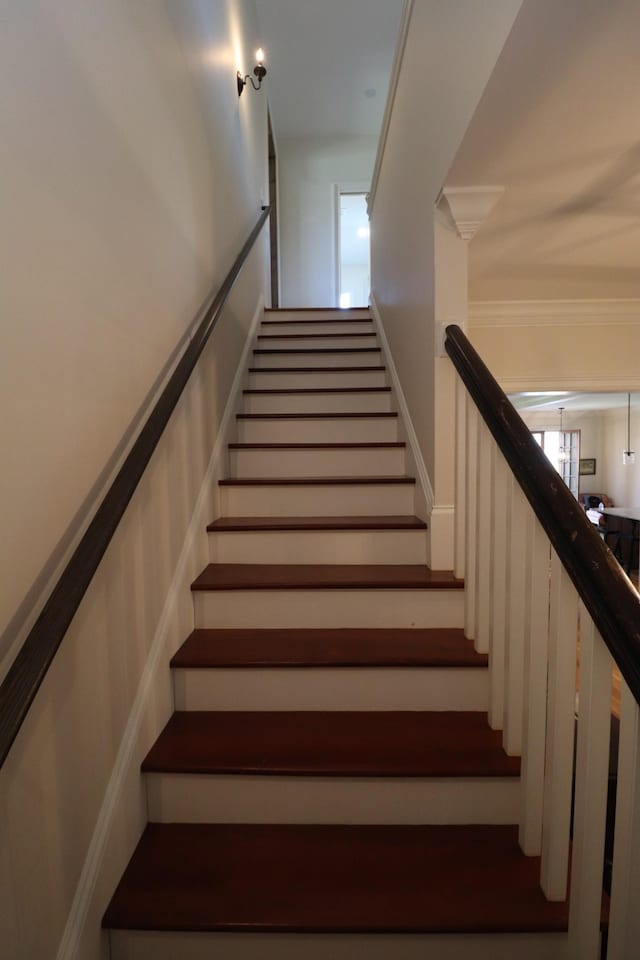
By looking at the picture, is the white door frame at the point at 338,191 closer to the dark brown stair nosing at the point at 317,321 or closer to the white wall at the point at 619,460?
the dark brown stair nosing at the point at 317,321

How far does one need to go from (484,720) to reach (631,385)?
2.77m

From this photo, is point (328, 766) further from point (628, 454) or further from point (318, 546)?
point (628, 454)

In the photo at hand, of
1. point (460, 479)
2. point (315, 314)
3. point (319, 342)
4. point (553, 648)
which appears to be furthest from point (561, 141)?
point (315, 314)

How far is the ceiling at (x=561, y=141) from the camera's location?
1.00 m

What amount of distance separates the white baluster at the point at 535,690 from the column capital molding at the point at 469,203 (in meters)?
1.10

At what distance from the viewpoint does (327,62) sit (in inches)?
186

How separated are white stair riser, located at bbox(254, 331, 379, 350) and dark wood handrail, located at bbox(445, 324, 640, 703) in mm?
2228

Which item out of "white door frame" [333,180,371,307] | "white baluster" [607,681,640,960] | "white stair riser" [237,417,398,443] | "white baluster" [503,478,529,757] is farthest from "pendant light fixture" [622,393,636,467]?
"white baluster" [607,681,640,960]

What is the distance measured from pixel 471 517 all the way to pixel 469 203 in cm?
106

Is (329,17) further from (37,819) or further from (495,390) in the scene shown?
(37,819)

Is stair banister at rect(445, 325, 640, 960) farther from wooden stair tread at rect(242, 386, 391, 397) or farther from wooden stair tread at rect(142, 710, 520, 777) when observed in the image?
wooden stair tread at rect(242, 386, 391, 397)

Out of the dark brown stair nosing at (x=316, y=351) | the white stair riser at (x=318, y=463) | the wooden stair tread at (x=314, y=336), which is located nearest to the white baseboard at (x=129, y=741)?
the white stair riser at (x=318, y=463)

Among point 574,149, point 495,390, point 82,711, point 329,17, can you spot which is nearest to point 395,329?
point 574,149

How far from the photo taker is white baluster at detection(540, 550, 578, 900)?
96cm
